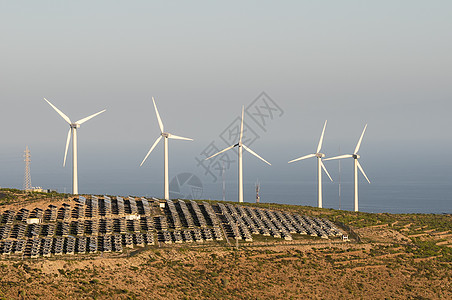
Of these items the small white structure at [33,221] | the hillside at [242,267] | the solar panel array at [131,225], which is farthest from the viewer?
the small white structure at [33,221]

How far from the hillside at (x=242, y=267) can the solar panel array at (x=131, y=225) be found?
1132 millimetres

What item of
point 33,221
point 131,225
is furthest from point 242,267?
point 33,221

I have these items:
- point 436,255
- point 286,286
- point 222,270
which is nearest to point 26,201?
point 222,270

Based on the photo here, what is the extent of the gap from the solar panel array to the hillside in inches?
44.5

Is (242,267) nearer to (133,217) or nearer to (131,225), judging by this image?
(131,225)

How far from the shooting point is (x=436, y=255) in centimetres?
11488

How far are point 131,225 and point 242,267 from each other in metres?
25.2

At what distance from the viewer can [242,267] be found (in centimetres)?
9581

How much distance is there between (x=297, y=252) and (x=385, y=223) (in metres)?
37.5

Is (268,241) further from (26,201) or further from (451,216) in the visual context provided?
(451,216)

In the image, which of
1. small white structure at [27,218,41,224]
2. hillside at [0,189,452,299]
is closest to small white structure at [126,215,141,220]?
hillside at [0,189,452,299]

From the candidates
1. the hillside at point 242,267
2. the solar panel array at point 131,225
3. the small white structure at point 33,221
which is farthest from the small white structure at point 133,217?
the small white structure at point 33,221

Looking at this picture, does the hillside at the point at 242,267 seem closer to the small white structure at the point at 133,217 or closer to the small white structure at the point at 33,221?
the small white structure at the point at 33,221

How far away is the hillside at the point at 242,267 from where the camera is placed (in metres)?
81.0
